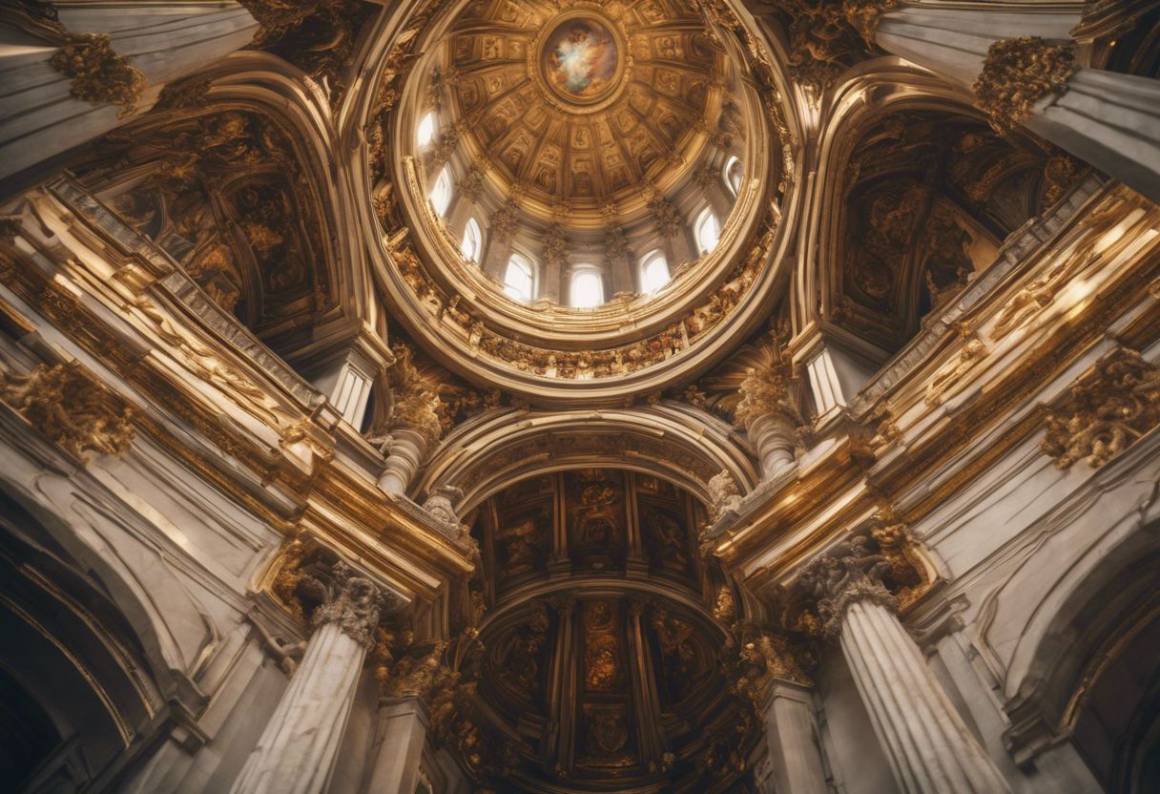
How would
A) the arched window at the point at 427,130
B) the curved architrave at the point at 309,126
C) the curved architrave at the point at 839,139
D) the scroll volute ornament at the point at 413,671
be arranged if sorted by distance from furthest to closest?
the arched window at the point at 427,130 < the curved architrave at the point at 839,139 < the curved architrave at the point at 309,126 < the scroll volute ornament at the point at 413,671

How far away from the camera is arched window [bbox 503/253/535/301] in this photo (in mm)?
22297

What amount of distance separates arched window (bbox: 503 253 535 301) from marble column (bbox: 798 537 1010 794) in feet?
44.1

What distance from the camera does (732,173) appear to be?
2331 cm

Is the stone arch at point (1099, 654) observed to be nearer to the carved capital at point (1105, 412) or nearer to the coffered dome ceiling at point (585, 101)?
the carved capital at point (1105, 412)

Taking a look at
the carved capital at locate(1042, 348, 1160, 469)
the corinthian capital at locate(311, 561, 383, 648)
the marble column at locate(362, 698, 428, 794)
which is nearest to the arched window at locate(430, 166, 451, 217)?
the corinthian capital at locate(311, 561, 383, 648)

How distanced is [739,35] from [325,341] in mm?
10690

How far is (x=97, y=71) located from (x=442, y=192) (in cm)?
1494

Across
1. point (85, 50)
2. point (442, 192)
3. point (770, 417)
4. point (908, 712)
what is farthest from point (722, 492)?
point (442, 192)

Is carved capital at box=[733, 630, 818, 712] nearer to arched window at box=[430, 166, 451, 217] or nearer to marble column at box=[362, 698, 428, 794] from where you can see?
marble column at box=[362, 698, 428, 794]

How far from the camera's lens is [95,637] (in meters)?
7.97

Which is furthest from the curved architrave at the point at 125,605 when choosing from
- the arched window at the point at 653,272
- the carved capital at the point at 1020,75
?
the arched window at the point at 653,272

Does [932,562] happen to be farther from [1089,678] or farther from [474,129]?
[474,129]

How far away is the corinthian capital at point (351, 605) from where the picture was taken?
9.61m

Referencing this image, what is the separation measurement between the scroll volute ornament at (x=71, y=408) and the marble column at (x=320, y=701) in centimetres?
294
